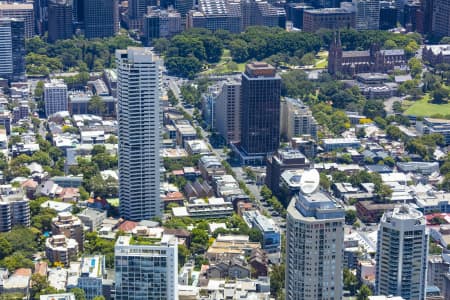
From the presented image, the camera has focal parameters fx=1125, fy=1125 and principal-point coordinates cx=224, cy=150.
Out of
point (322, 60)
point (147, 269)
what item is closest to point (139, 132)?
point (147, 269)

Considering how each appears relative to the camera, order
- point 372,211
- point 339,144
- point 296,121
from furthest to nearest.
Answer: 1. point 296,121
2. point 339,144
3. point 372,211

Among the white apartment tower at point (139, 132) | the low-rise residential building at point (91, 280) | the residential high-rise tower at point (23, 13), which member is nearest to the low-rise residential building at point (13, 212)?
the white apartment tower at point (139, 132)

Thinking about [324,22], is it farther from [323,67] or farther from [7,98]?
[7,98]

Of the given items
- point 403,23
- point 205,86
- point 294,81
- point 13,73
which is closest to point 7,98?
point 13,73

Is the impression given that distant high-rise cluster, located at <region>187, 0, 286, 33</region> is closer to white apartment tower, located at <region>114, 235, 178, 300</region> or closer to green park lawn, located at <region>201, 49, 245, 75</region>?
green park lawn, located at <region>201, 49, 245, 75</region>

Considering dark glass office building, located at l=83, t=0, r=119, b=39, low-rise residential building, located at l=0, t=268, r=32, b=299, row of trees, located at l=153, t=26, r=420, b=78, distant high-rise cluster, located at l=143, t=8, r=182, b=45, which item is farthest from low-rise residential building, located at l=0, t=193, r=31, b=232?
distant high-rise cluster, located at l=143, t=8, r=182, b=45

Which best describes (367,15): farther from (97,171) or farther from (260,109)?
(97,171)
